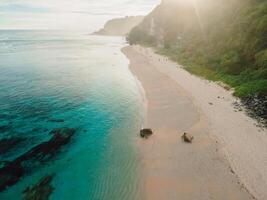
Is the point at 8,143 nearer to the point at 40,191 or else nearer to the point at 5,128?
the point at 5,128

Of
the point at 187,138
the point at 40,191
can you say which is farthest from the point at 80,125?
the point at 187,138

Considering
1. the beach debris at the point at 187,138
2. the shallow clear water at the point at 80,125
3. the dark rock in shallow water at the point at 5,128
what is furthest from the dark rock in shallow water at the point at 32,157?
the beach debris at the point at 187,138

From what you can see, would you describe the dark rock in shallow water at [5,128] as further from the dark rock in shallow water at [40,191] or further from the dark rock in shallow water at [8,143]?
the dark rock in shallow water at [40,191]

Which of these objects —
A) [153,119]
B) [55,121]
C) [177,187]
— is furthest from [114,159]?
[55,121]

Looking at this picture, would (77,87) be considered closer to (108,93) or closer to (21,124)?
(108,93)

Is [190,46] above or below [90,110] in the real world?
below

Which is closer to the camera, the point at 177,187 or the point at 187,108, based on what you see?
the point at 177,187
